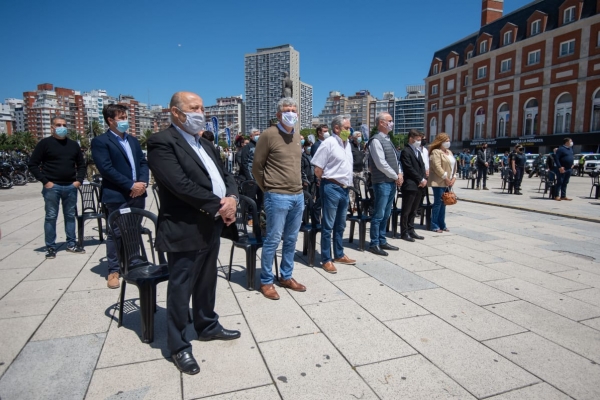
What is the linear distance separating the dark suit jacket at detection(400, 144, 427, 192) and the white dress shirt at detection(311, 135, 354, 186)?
6.61 feet

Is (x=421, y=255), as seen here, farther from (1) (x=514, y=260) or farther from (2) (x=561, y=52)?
(2) (x=561, y=52)

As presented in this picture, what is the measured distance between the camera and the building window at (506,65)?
41.2 metres

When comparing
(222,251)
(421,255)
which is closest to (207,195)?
(222,251)

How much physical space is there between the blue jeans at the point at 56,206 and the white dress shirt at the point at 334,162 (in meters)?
3.58

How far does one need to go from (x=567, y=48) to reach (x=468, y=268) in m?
41.5

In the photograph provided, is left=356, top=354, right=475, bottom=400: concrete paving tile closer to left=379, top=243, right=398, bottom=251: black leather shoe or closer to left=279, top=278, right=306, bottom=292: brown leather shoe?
left=279, top=278, right=306, bottom=292: brown leather shoe

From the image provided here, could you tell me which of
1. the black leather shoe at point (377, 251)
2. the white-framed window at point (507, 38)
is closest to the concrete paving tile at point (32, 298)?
the black leather shoe at point (377, 251)

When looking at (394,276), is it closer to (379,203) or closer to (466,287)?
(466,287)

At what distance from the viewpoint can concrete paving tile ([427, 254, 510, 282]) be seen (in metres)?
4.45

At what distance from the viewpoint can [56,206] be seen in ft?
17.0

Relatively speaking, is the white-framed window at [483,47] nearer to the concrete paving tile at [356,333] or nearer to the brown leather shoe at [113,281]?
the concrete paving tile at [356,333]

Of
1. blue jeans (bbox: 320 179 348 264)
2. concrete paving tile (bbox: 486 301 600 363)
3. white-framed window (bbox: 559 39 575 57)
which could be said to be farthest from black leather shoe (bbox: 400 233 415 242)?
white-framed window (bbox: 559 39 575 57)

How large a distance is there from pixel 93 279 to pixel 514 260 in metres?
5.54

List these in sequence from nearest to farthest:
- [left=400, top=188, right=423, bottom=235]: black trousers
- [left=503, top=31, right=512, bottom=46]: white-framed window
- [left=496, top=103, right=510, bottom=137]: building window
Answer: [left=400, top=188, right=423, bottom=235]: black trousers
[left=503, top=31, right=512, bottom=46]: white-framed window
[left=496, top=103, right=510, bottom=137]: building window
